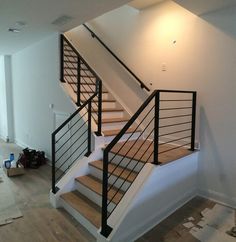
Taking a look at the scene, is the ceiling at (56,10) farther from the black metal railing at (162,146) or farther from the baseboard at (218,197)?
the baseboard at (218,197)

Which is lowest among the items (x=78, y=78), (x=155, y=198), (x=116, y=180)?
(x=155, y=198)

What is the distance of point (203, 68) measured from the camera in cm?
317

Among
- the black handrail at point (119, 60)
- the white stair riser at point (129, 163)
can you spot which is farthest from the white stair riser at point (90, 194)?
the black handrail at point (119, 60)

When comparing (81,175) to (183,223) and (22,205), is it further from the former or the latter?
(183,223)

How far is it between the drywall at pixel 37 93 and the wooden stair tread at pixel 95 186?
132 centimetres

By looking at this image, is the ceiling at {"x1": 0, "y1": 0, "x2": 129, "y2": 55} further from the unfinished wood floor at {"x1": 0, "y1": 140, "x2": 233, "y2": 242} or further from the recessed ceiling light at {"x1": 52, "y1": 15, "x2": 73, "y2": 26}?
the unfinished wood floor at {"x1": 0, "y1": 140, "x2": 233, "y2": 242}

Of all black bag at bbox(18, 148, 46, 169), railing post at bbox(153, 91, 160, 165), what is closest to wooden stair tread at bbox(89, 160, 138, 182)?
railing post at bbox(153, 91, 160, 165)

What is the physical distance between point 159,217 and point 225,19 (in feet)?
8.70

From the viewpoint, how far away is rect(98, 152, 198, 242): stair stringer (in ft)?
7.34

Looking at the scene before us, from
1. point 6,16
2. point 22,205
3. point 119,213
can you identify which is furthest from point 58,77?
point 119,213

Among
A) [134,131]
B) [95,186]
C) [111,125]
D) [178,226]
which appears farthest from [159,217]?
[111,125]

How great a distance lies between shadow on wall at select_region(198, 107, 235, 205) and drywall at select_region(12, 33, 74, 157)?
2215 millimetres

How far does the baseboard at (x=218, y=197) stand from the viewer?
2.97m

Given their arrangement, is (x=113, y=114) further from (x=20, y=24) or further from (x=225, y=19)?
(x=225, y=19)
